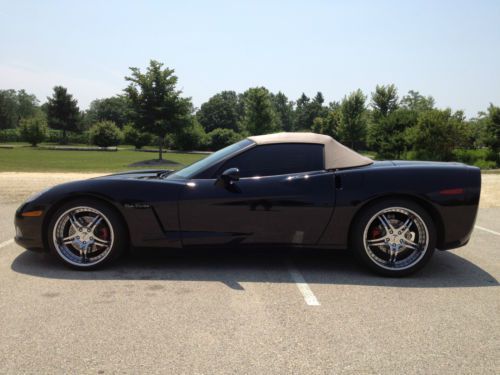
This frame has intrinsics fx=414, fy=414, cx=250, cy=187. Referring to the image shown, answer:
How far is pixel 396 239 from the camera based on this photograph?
3898 millimetres

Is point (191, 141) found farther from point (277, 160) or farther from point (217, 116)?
point (277, 160)

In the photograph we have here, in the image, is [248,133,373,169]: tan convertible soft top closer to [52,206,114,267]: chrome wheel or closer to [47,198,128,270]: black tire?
[47,198,128,270]: black tire

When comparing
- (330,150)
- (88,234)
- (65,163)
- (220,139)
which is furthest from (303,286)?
(220,139)

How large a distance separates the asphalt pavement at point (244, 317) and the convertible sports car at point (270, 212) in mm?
243

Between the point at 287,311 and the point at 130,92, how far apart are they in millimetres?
26858

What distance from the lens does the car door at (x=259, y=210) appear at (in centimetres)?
383

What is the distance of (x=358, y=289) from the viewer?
3.57 metres

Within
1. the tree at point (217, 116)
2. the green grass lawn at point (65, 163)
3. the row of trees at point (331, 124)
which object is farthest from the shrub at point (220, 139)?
the tree at point (217, 116)

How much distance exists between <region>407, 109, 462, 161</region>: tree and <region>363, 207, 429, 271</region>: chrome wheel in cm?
2351

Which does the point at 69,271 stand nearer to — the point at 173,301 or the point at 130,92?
the point at 173,301

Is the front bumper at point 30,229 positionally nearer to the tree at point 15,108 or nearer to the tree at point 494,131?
the tree at point 494,131

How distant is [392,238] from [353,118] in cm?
4332

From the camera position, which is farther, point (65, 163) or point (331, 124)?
point (331, 124)

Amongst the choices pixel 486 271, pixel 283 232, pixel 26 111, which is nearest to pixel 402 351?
pixel 283 232
